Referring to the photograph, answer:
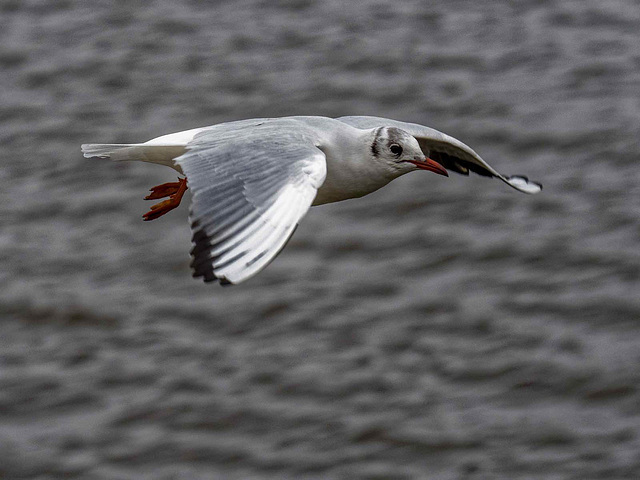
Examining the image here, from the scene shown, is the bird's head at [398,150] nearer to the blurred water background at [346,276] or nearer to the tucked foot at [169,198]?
the tucked foot at [169,198]

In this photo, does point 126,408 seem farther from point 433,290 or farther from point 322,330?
point 433,290

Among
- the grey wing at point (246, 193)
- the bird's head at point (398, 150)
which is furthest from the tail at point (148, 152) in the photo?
the bird's head at point (398, 150)

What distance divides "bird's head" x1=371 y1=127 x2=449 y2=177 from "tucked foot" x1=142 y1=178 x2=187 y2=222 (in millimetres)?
1064

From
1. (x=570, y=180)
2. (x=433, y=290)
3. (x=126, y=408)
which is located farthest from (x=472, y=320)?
(x=126, y=408)

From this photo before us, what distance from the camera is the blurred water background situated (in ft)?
35.7

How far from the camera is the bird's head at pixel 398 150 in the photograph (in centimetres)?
684

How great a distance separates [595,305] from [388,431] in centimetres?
225

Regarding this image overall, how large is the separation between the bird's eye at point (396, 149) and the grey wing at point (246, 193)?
58 cm

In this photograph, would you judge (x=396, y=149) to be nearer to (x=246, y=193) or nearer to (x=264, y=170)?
(x=264, y=170)

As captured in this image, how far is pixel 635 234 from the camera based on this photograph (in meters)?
12.3

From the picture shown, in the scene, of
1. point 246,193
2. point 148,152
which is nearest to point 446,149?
point 148,152

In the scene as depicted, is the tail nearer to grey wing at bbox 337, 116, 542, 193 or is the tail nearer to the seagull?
the seagull

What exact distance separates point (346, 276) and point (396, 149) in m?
5.32

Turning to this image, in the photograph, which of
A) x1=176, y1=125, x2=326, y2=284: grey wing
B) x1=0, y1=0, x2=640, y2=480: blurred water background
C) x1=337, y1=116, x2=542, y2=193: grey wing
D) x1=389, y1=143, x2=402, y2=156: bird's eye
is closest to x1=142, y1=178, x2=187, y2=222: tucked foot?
x1=176, y1=125, x2=326, y2=284: grey wing
